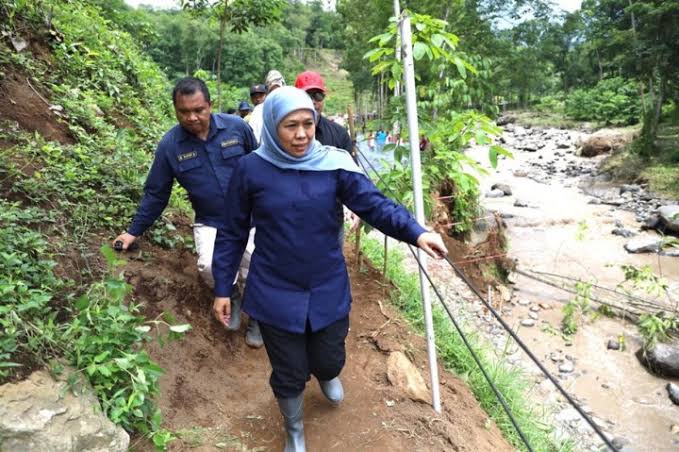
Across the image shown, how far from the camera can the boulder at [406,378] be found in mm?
2693

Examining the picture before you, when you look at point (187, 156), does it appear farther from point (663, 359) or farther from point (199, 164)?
point (663, 359)

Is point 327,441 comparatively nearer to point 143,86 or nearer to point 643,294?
point 143,86

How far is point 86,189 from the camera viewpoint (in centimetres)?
315

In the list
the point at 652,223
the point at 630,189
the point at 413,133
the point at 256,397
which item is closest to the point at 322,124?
the point at 413,133

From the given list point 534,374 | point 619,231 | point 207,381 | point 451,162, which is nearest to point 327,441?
point 207,381

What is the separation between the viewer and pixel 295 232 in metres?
1.89

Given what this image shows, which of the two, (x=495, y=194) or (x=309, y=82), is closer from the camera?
(x=309, y=82)

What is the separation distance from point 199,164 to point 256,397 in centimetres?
141

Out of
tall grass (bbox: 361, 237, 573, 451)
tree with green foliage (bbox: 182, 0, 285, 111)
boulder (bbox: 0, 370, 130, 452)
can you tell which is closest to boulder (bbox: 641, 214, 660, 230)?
tall grass (bbox: 361, 237, 573, 451)

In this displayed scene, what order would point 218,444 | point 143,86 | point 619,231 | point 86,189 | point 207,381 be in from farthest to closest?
1. point 619,231
2. point 143,86
3. point 86,189
4. point 207,381
5. point 218,444

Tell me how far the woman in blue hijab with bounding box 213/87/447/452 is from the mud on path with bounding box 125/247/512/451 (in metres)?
0.39

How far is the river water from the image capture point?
4.98 m

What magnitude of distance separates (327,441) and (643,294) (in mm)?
7346

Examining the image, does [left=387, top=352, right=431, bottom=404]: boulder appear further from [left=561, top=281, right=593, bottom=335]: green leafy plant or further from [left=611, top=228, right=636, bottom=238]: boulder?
[left=611, top=228, right=636, bottom=238]: boulder
